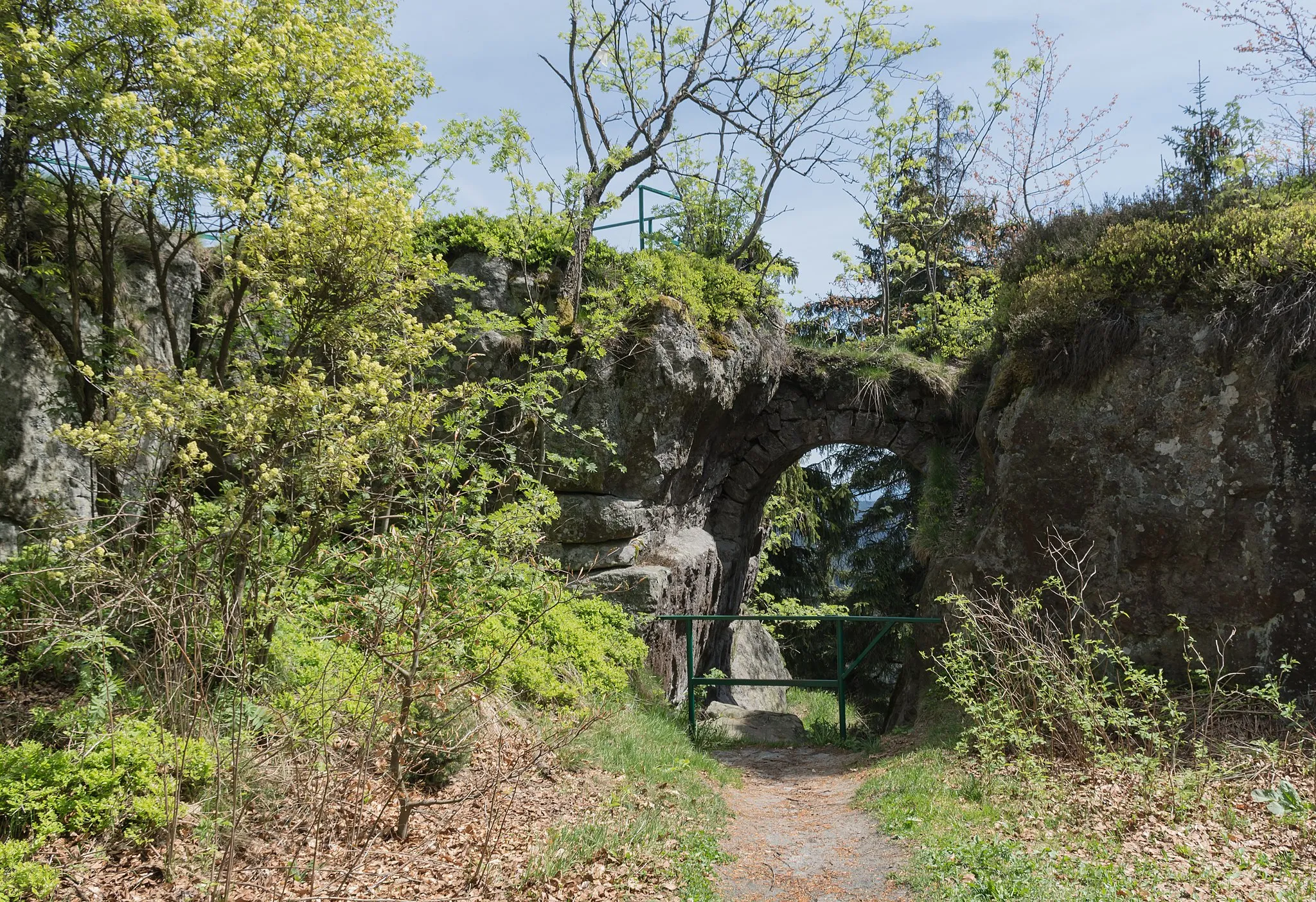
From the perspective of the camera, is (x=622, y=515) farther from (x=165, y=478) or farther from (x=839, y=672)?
(x=165, y=478)

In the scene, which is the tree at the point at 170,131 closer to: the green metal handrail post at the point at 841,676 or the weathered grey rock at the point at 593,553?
the weathered grey rock at the point at 593,553

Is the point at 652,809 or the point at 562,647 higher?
the point at 562,647

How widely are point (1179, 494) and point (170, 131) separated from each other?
7.85m

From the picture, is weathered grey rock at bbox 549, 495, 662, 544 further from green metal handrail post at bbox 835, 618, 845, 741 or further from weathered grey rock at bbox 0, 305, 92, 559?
weathered grey rock at bbox 0, 305, 92, 559

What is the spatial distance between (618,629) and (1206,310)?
5.78 m

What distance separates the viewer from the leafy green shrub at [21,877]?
3051mm

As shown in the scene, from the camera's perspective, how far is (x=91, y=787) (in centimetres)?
353

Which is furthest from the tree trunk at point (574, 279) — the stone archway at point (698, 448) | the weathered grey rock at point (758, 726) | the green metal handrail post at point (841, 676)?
the weathered grey rock at point (758, 726)

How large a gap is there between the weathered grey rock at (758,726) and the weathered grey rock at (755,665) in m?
3.48

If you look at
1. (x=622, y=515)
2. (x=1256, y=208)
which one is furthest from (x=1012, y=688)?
(x=1256, y=208)

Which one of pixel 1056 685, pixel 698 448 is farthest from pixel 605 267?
pixel 1056 685

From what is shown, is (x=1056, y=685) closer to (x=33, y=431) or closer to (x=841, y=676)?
(x=841, y=676)

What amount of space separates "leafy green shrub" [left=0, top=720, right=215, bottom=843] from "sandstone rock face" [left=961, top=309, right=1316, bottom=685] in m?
6.79

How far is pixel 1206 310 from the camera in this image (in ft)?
24.3
